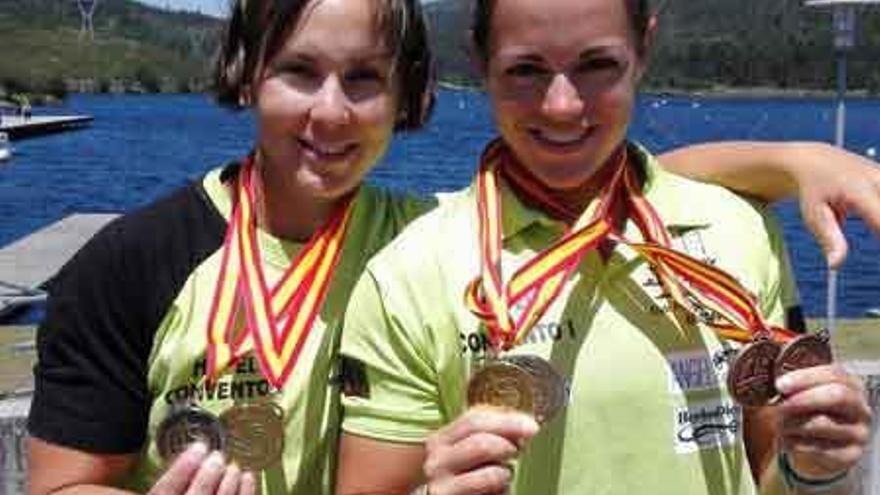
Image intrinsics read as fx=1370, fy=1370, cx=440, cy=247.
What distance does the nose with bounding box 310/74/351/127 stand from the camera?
2.41 metres

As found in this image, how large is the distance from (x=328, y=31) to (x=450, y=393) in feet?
2.24

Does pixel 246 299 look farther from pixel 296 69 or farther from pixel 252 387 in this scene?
pixel 296 69

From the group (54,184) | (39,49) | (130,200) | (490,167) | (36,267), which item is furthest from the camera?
(39,49)

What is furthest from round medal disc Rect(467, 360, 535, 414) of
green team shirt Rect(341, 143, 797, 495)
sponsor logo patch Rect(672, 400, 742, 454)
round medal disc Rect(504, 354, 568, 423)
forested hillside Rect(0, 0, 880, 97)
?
forested hillside Rect(0, 0, 880, 97)

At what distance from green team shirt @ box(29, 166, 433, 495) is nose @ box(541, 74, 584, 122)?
553 mm

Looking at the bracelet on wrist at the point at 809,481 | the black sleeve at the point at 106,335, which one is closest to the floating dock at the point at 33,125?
the black sleeve at the point at 106,335

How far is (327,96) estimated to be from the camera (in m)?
2.43

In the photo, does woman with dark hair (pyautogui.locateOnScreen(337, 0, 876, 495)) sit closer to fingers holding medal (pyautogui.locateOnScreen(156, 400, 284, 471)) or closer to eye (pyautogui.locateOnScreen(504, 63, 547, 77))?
eye (pyautogui.locateOnScreen(504, 63, 547, 77))

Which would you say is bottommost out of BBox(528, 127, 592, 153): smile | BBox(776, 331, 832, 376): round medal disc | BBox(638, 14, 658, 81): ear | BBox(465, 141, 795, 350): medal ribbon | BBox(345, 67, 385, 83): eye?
BBox(776, 331, 832, 376): round medal disc

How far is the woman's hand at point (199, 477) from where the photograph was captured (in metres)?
2.12

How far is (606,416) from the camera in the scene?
2258mm

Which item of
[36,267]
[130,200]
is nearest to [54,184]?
[130,200]

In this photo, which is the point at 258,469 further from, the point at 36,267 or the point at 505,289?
the point at 36,267

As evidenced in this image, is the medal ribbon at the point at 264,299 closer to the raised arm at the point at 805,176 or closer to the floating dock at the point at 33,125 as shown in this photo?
the raised arm at the point at 805,176
